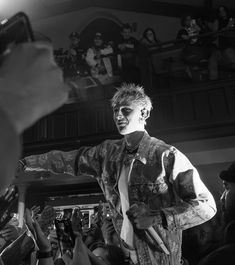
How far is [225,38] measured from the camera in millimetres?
5859

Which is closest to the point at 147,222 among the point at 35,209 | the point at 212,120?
the point at 35,209

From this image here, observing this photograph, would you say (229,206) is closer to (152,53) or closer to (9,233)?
(9,233)

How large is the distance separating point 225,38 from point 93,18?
3.77 meters

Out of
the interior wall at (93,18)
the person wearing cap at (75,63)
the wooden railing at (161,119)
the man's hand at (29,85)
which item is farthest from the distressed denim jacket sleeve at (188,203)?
the interior wall at (93,18)

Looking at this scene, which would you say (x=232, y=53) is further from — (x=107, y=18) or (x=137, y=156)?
(x=137, y=156)

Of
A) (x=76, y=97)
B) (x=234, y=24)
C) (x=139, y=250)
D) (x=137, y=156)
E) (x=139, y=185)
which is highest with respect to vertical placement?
(x=234, y=24)

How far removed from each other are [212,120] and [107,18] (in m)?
4.14

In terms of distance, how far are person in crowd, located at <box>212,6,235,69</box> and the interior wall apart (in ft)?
4.89

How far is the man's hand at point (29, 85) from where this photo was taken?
41cm

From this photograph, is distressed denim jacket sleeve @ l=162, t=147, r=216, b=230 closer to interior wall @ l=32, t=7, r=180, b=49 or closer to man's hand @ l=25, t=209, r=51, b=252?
man's hand @ l=25, t=209, r=51, b=252

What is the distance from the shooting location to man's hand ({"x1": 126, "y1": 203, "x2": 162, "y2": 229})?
1216 millimetres

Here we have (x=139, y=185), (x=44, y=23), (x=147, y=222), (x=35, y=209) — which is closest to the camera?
(x=147, y=222)

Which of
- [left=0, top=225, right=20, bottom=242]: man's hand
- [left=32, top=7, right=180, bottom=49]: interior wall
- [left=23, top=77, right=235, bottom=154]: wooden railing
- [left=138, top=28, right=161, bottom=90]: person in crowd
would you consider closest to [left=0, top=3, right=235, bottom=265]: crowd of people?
[left=0, top=225, right=20, bottom=242]: man's hand

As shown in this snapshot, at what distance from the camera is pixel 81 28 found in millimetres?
8508
